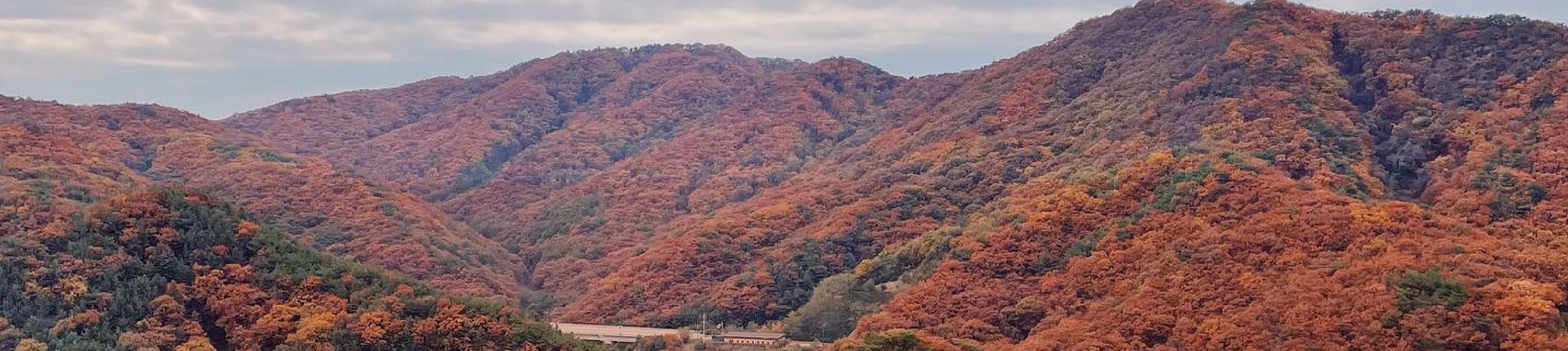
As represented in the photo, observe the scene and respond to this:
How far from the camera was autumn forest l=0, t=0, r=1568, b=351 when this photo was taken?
4300 centimetres

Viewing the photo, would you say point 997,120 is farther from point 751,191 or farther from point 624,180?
point 624,180

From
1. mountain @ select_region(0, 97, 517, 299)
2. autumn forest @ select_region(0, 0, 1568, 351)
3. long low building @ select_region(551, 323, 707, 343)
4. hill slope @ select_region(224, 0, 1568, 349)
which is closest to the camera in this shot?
hill slope @ select_region(224, 0, 1568, 349)

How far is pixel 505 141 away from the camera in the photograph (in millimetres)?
120375

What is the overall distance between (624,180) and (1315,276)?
62.8 m

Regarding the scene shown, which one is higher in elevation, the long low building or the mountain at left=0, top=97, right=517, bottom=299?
A: the mountain at left=0, top=97, right=517, bottom=299

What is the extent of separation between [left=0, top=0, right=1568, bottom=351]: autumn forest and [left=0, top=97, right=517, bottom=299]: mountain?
32 centimetres

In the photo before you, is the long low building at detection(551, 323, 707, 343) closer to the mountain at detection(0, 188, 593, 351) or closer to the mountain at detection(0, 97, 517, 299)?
the mountain at detection(0, 97, 517, 299)

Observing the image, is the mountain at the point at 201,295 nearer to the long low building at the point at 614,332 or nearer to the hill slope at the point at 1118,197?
the long low building at the point at 614,332

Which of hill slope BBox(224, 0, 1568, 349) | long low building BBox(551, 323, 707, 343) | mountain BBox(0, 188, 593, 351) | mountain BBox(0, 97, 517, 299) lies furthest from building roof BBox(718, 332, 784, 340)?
mountain BBox(0, 97, 517, 299)

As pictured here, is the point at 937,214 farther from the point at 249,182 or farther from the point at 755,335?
the point at 249,182

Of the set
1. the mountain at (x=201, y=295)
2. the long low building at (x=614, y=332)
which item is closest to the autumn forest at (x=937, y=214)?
the mountain at (x=201, y=295)

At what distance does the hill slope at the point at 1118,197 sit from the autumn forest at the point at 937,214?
6.7 inches

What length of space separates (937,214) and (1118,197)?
489 inches

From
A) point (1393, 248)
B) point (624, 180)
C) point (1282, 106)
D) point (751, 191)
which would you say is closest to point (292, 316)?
point (1393, 248)
